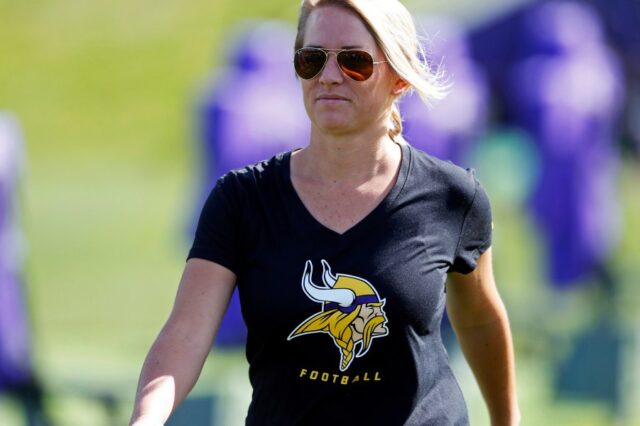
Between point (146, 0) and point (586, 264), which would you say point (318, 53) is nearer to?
point (586, 264)

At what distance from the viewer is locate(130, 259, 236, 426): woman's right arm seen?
306cm

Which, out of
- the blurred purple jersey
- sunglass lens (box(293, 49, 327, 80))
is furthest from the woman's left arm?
the blurred purple jersey

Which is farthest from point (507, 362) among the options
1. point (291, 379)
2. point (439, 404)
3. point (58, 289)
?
point (58, 289)

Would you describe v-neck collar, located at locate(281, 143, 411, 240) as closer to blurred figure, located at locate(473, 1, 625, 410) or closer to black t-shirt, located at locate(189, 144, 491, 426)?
black t-shirt, located at locate(189, 144, 491, 426)

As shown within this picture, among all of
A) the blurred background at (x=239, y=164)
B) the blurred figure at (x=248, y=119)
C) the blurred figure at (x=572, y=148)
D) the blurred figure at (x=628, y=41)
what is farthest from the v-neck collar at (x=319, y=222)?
the blurred figure at (x=628, y=41)

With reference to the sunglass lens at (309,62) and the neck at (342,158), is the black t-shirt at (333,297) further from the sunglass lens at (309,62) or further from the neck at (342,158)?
the sunglass lens at (309,62)

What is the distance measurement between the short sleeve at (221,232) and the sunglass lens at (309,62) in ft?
1.02

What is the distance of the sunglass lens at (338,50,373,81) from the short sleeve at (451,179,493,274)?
43 centimetres

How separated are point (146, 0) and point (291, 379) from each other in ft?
81.4

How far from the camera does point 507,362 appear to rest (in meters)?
3.69

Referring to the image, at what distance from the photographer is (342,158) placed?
131 inches

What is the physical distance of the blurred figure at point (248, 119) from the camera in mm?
10341

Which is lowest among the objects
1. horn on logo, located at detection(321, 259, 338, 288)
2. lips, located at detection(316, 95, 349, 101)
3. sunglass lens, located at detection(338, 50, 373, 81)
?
horn on logo, located at detection(321, 259, 338, 288)

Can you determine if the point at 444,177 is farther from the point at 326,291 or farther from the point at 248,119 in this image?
the point at 248,119
